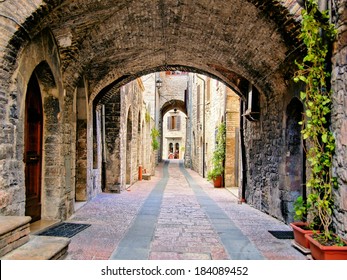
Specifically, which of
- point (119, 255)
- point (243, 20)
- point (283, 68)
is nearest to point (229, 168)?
point (283, 68)

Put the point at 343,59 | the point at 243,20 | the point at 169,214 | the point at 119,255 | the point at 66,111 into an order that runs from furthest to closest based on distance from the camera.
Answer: the point at 169,214, the point at 66,111, the point at 243,20, the point at 119,255, the point at 343,59

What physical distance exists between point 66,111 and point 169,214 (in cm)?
276

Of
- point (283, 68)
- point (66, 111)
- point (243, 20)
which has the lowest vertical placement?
point (66, 111)

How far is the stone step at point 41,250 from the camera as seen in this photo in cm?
303

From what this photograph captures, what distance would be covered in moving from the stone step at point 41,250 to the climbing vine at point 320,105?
278 cm

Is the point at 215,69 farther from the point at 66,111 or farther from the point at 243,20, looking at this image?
the point at 66,111

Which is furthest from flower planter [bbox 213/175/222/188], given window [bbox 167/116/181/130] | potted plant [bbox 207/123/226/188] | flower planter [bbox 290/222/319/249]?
window [bbox 167/116/181/130]

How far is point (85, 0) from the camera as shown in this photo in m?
4.46

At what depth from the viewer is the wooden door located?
511 centimetres

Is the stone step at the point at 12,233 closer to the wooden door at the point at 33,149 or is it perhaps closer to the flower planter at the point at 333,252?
the wooden door at the point at 33,149

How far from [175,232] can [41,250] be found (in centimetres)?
226

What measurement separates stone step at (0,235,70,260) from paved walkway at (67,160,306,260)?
0.84 feet

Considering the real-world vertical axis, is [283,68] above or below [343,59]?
above

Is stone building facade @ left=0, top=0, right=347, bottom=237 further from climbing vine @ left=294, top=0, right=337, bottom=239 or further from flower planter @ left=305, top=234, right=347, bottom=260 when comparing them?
flower planter @ left=305, top=234, right=347, bottom=260
